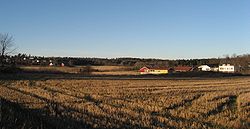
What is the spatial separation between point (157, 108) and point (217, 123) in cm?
441

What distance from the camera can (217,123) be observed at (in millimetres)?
14156

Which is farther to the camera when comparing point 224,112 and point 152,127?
point 224,112

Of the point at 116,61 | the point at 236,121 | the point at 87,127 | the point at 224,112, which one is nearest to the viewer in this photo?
the point at 87,127

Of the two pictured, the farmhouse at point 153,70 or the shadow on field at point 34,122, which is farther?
the farmhouse at point 153,70

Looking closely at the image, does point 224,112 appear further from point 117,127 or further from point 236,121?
point 117,127

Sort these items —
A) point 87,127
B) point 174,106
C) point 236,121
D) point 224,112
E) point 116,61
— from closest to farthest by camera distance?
point 87,127 < point 236,121 < point 224,112 < point 174,106 < point 116,61

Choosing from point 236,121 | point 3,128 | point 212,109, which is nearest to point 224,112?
point 212,109

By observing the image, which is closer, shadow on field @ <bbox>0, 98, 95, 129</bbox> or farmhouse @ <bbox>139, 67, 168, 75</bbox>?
shadow on field @ <bbox>0, 98, 95, 129</bbox>

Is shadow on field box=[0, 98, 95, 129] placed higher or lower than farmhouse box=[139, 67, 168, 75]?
higher

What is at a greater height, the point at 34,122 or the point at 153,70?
the point at 34,122

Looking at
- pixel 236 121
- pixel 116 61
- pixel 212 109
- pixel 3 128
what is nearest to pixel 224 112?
pixel 212 109

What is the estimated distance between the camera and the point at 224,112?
1722 cm

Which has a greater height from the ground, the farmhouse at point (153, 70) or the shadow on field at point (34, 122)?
the shadow on field at point (34, 122)

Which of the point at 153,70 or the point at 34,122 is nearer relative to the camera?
the point at 34,122
